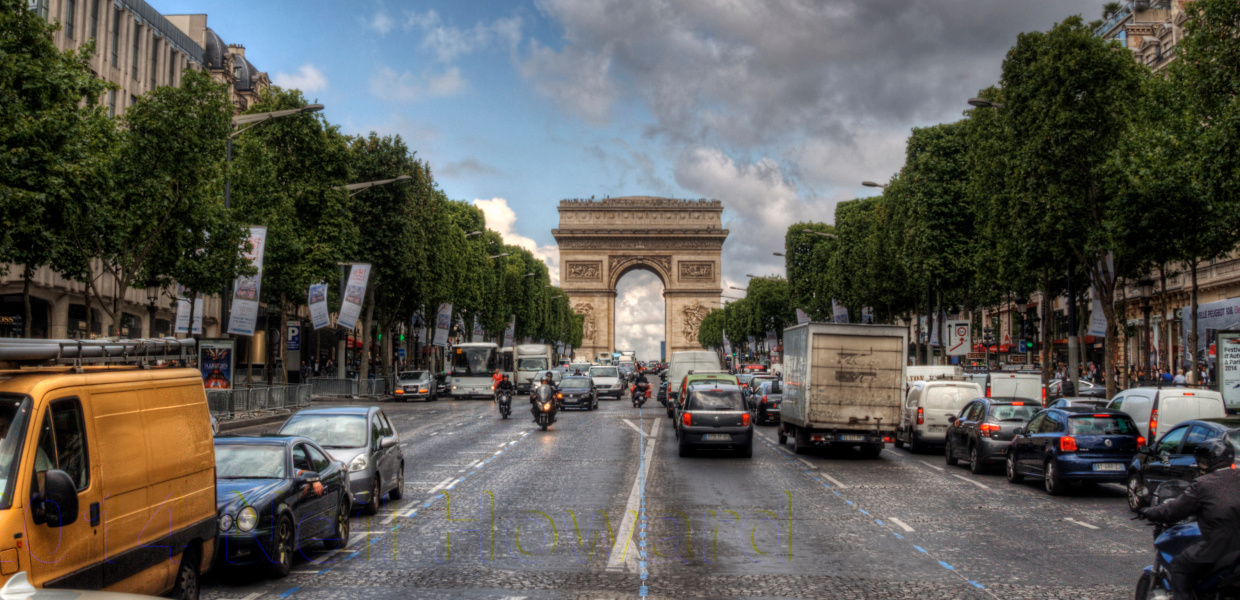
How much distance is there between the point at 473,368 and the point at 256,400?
23101 millimetres

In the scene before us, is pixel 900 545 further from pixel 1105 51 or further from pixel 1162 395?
pixel 1105 51

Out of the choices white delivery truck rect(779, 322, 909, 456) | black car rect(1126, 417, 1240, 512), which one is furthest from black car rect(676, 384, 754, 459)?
black car rect(1126, 417, 1240, 512)

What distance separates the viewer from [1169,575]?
6.76m

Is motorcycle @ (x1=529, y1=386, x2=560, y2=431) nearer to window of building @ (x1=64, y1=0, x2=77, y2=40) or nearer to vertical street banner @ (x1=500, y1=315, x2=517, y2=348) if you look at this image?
window of building @ (x1=64, y1=0, x2=77, y2=40)

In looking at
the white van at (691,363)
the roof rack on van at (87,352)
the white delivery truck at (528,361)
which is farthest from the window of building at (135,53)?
the roof rack on van at (87,352)

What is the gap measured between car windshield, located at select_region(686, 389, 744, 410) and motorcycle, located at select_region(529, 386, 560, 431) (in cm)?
881

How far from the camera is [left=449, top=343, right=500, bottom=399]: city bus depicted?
56062mm

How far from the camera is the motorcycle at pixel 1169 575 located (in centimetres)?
653

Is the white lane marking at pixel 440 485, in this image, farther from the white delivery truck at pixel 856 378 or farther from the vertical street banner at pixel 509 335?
the vertical street banner at pixel 509 335

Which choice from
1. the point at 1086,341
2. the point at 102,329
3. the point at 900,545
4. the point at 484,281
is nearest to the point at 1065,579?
the point at 900,545

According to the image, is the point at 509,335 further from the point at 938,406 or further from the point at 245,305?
the point at 938,406

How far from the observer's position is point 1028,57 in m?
29.4

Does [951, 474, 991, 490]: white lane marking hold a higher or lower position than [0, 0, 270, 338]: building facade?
lower

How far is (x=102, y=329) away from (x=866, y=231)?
37300 mm
